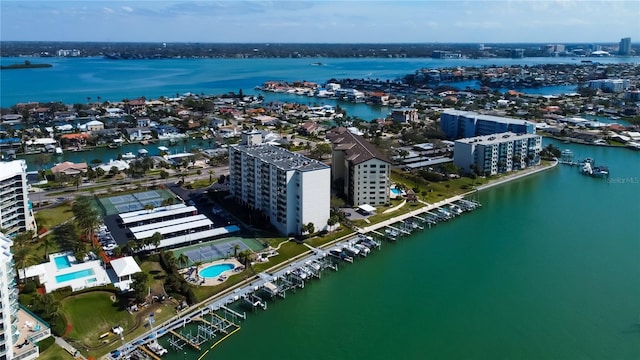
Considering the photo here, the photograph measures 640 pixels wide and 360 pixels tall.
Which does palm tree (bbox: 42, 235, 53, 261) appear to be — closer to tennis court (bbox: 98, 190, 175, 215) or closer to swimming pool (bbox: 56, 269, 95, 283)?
swimming pool (bbox: 56, 269, 95, 283)

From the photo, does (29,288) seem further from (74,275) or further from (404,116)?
(404,116)

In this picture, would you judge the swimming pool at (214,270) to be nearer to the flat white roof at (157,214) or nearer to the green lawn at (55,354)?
the green lawn at (55,354)

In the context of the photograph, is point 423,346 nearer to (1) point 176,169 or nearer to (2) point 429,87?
(1) point 176,169

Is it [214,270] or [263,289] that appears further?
[214,270]

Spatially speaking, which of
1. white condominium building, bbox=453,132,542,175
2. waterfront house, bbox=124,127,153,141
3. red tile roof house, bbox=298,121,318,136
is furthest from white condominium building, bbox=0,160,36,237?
red tile roof house, bbox=298,121,318,136

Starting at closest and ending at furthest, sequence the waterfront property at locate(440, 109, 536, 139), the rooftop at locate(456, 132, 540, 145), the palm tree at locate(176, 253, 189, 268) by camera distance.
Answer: the palm tree at locate(176, 253, 189, 268) → the rooftop at locate(456, 132, 540, 145) → the waterfront property at locate(440, 109, 536, 139)

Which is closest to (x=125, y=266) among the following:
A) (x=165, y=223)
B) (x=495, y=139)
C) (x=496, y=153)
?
(x=165, y=223)

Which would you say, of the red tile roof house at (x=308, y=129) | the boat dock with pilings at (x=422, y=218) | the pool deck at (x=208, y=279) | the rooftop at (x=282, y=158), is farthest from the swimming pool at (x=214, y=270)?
the red tile roof house at (x=308, y=129)
